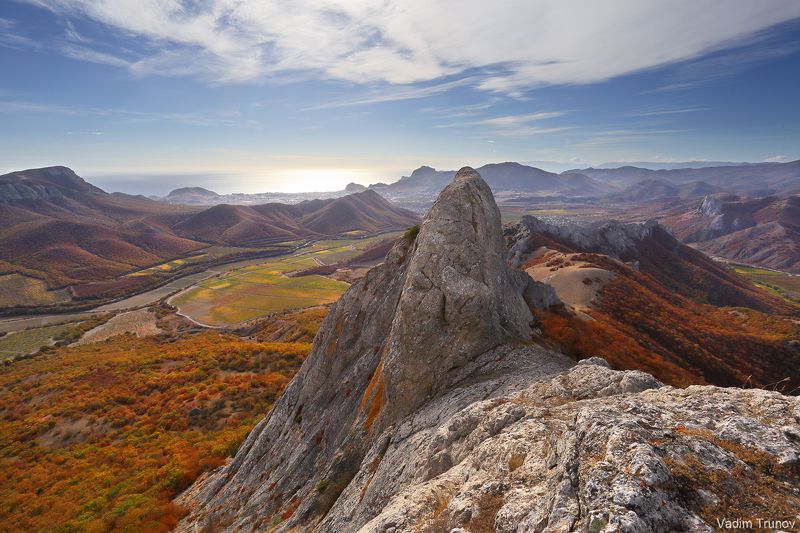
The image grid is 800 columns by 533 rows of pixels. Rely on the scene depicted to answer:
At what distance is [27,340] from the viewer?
372 feet

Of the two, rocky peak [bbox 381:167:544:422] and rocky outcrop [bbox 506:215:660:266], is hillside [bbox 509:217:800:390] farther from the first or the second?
rocky peak [bbox 381:167:544:422]

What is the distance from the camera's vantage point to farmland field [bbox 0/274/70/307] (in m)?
154

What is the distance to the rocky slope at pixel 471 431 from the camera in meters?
7.53

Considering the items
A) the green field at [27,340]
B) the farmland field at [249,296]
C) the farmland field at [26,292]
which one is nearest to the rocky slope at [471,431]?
the farmland field at [249,296]

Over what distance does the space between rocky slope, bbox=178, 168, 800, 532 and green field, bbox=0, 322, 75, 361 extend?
11926 centimetres

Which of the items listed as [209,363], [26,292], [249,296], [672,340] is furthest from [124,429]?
[26,292]

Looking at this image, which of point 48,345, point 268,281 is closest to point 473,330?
point 48,345

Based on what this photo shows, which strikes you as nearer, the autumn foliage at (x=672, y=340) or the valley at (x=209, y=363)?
the autumn foliage at (x=672, y=340)

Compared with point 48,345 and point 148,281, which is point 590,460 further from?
point 148,281

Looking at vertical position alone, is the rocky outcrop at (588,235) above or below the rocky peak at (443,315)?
below

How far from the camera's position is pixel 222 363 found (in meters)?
64.9

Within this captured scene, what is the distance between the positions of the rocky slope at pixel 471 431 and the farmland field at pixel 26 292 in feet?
623

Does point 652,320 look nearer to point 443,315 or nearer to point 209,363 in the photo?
point 443,315

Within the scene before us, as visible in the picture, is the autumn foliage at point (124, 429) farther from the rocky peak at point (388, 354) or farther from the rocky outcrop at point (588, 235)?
the rocky outcrop at point (588, 235)
